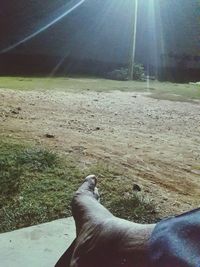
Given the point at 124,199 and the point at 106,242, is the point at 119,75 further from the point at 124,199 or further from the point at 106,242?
the point at 106,242

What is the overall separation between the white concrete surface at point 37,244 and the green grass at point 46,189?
0.41 ft

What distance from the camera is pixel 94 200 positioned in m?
1.85

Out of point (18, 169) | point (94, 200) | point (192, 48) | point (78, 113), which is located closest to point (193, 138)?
point (78, 113)

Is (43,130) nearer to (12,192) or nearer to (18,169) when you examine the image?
(18,169)

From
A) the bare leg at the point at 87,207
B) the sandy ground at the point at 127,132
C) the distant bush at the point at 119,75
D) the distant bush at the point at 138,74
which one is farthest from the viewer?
the distant bush at the point at 138,74

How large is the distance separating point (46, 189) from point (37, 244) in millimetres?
646

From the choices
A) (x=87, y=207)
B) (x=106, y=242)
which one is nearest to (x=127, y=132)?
(x=87, y=207)

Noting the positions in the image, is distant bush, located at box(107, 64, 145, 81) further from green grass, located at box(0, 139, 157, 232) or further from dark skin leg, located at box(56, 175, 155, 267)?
dark skin leg, located at box(56, 175, 155, 267)

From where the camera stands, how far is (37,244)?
1.93 meters

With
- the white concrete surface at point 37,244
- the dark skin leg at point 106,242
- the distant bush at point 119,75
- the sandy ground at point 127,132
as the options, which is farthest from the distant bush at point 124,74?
the dark skin leg at point 106,242

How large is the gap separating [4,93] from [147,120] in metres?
2.23

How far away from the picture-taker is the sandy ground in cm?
295

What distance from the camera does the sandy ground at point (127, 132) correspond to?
9.67ft

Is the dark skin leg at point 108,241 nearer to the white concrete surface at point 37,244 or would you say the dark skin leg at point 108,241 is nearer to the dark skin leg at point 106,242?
the dark skin leg at point 106,242
